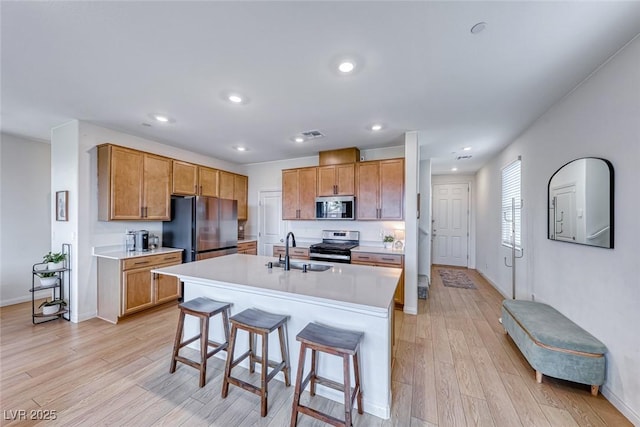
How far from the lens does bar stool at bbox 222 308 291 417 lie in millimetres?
1751

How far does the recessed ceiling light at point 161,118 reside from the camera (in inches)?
119

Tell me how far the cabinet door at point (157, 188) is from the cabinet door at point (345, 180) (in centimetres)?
288

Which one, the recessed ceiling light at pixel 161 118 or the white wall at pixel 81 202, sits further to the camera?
the white wall at pixel 81 202

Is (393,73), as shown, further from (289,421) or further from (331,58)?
(289,421)

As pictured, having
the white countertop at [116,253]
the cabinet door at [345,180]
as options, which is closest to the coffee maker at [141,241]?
the white countertop at [116,253]

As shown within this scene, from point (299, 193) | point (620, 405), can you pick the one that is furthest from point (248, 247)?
point (620, 405)

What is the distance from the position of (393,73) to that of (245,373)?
9.68 ft

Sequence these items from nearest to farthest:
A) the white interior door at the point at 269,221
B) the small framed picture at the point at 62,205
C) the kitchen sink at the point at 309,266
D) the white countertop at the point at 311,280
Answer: the white countertop at the point at 311,280 → the kitchen sink at the point at 309,266 → the small framed picture at the point at 62,205 → the white interior door at the point at 269,221

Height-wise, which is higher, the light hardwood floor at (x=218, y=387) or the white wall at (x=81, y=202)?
the white wall at (x=81, y=202)

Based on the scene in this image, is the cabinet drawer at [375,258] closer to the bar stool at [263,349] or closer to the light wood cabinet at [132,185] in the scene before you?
the bar stool at [263,349]

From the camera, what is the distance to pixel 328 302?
1609 millimetres

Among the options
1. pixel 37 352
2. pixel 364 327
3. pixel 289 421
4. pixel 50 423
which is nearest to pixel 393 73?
pixel 364 327

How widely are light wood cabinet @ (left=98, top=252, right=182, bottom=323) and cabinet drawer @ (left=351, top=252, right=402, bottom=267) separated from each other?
2955mm

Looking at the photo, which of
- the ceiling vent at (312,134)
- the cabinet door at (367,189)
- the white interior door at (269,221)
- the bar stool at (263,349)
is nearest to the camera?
the bar stool at (263,349)
